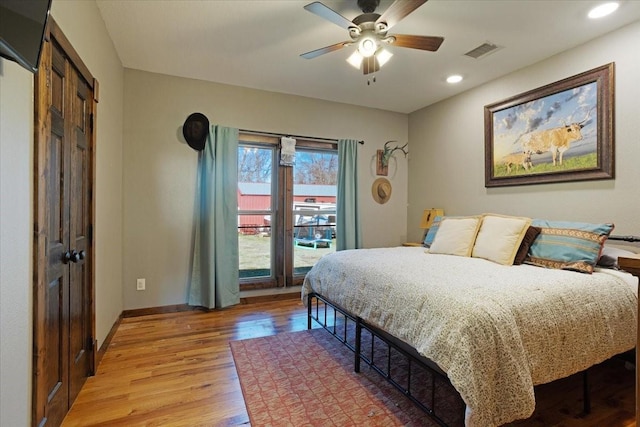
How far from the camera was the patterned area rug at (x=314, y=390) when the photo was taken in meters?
1.71

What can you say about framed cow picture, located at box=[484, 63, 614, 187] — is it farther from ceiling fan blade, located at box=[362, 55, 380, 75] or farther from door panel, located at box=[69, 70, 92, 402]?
door panel, located at box=[69, 70, 92, 402]

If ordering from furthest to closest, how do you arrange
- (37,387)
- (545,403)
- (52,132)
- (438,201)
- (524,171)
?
(438,201)
(524,171)
(545,403)
(52,132)
(37,387)

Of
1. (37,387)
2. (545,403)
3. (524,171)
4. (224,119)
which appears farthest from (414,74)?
(37,387)

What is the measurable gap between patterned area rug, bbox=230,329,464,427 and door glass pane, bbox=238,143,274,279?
1.40 metres

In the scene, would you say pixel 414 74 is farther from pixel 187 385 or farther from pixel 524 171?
pixel 187 385

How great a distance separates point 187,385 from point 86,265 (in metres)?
1.05

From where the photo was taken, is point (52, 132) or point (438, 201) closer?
point (52, 132)

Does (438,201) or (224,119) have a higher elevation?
(224,119)

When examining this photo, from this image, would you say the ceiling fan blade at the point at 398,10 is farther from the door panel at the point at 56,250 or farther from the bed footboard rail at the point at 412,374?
the bed footboard rail at the point at 412,374

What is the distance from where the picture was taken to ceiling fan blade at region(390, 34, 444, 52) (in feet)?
6.97

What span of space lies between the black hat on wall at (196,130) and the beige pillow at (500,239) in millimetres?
3021

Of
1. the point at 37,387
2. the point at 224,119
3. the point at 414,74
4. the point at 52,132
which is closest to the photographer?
the point at 37,387

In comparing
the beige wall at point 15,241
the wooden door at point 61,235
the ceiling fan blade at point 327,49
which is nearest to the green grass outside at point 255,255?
the wooden door at point 61,235

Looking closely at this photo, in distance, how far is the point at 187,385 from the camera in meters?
2.03
